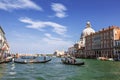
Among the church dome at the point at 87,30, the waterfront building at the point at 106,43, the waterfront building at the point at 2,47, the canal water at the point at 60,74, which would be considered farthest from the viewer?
the church dome at the point at 87,30

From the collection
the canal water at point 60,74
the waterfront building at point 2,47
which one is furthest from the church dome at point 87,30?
the canal water at point 60,74

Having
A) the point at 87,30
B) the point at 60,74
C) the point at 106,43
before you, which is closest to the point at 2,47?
the point at 60,74

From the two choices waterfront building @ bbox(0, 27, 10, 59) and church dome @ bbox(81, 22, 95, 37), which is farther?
church dome @ bbox(81, 22, 95, 37)

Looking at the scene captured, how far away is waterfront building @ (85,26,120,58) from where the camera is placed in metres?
82.8

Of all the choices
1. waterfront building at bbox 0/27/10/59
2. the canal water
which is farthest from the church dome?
the canal water

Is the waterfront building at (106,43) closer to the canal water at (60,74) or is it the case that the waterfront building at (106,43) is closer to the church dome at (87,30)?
the church dome at (87,30)

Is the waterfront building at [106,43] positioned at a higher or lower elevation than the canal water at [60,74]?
higher

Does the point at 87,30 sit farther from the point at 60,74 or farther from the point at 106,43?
the point at 60,74

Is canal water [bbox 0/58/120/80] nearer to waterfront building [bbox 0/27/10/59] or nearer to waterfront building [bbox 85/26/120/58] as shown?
waterfront building [bbox 0/27/10/59]

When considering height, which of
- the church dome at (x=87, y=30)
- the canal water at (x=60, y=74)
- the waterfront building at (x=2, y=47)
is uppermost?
the church dome at (x=87, y=30)

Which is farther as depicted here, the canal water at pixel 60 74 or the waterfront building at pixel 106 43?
the waterfront building at pixel 106 43

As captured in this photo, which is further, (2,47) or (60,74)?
(2,47)

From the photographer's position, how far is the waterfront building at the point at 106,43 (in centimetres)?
8280

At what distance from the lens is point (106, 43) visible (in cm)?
8906
